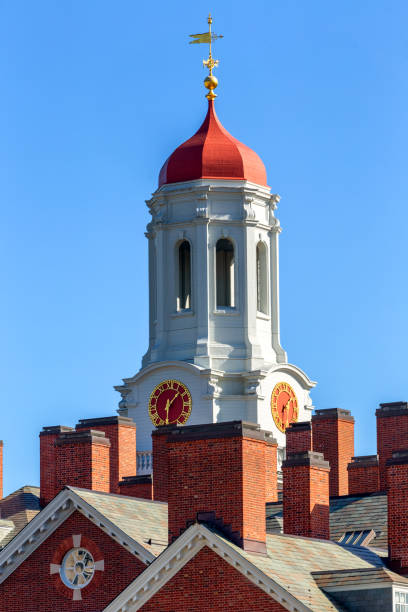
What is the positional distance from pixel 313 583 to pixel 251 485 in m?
2.79

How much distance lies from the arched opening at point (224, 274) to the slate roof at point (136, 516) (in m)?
33.0

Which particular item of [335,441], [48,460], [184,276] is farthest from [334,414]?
[184,276]

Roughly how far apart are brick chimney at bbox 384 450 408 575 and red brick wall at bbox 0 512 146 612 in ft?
21.8

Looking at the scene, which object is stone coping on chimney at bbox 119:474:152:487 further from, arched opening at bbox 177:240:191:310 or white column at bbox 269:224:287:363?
white column at bbox 269:224:287:363

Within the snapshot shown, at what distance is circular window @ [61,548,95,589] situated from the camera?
5944 cm

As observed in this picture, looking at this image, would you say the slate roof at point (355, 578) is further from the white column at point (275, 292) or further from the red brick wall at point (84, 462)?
the white column at point (275, 292)

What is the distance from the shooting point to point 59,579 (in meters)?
59.7

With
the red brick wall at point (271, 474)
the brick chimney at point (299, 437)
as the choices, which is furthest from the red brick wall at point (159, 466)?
the brick chimney at point (299, 437)

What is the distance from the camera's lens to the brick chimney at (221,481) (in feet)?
174

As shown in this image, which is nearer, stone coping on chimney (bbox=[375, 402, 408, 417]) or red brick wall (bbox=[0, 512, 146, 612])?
red brick wall (bbox=[0, 512, 146, 612])

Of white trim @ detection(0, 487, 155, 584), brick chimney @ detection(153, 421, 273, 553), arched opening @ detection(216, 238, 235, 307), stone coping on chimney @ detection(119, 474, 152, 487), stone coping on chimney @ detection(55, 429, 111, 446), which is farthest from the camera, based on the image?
arched opening @ detection(216, 238, 235, 307)

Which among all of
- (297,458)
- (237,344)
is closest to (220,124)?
(237,344)

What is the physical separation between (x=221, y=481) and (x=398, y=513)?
20.4 ft

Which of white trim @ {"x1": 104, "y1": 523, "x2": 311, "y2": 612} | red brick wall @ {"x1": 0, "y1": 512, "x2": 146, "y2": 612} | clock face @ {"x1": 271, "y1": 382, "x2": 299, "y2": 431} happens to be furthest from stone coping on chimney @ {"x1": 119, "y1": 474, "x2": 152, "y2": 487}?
clock face @ {"x1": 271, "y1": 382, "x2": 299, "y2": 431}
